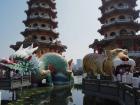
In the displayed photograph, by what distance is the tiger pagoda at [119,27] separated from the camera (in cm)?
3303

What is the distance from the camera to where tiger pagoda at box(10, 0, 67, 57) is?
123ft

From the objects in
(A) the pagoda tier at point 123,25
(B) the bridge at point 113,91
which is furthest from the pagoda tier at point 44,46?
(B) the bridge at point 113,91

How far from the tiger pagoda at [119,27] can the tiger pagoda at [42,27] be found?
5890 mm

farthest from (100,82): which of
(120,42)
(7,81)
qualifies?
(120,42)

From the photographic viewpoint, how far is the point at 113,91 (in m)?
13.3

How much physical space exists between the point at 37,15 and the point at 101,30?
32.6 feet

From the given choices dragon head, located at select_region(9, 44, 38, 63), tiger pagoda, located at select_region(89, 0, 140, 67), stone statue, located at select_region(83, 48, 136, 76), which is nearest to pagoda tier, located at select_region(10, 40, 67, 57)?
tiger pagoda, located at select_region(89, 0, 140, 67)

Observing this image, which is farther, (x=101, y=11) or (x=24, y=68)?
(x=101, y=11)

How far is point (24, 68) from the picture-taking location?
70.1 ft

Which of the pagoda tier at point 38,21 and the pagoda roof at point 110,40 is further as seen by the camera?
the pagoda tier at point 38,21

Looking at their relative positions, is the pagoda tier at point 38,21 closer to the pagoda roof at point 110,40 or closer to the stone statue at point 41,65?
the pagoda roof at point 110,40

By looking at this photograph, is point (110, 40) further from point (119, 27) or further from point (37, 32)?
point (37, 32)

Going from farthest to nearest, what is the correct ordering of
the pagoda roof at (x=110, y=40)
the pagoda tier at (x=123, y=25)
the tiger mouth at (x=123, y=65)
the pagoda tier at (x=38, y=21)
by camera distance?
1. the pagoda tier at (x=38, y=21)
2. the pagoda tier at (x=123, y=25)
3. the pagoda roof at (x=110, y=40)
4. the tiger mouth at (x=123, y=65)

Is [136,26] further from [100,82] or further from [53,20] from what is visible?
[100,82]
